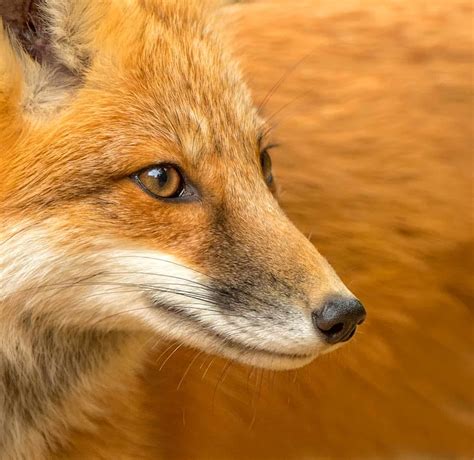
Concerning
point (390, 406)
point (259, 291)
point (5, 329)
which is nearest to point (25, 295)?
point (5, 329)

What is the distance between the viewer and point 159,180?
147 cm

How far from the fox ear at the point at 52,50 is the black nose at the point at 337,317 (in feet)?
1.90

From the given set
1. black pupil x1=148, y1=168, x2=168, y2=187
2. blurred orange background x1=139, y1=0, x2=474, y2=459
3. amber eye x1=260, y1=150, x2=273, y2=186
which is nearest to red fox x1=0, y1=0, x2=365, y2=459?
black pupil x1=148, y1=168, x2=168, y2=187

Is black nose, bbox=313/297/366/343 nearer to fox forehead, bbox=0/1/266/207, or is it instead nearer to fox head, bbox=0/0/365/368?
fox head, bbox=0/0/365/368

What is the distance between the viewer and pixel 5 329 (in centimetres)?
153

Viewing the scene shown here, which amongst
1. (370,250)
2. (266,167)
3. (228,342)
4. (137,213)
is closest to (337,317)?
(228,342)

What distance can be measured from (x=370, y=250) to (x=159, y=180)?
2.30ft

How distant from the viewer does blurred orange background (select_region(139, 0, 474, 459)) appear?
1965 mm

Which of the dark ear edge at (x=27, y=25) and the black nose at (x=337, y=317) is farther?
the dark ear edge at (x=27, y=25)

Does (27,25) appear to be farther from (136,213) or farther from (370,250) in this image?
(370,250)

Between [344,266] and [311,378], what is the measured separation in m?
0.27

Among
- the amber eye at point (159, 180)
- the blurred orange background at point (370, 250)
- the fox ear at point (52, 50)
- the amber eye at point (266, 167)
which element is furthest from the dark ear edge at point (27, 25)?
the blurred orange background at point (370, 250)

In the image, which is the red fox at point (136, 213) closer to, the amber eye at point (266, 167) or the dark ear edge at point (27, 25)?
the dark ear edge at point (27, 25)

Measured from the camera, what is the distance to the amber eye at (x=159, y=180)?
4.83 feet
